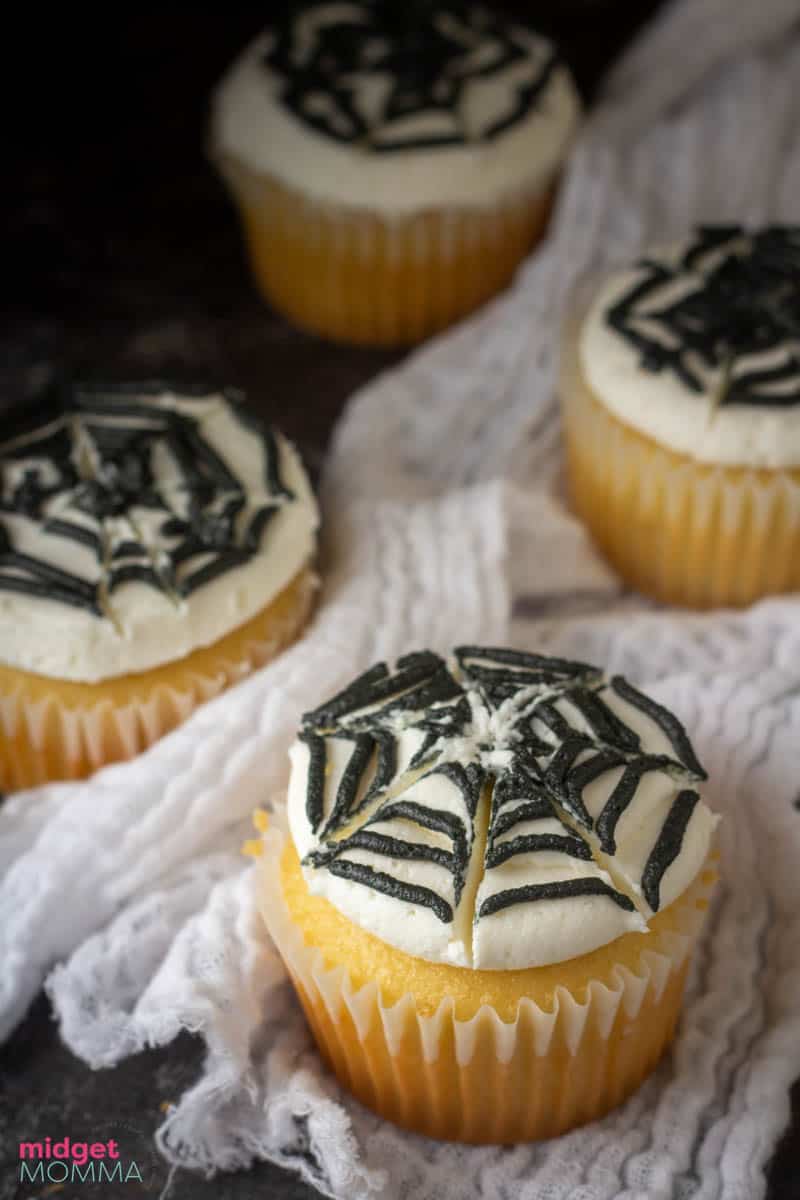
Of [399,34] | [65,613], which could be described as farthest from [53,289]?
[65,613]

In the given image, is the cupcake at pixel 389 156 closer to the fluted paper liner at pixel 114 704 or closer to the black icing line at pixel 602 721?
the fluted paper liner at pixel 114 704

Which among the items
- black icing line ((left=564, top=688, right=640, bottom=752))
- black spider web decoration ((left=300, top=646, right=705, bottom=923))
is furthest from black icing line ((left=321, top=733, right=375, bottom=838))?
black icing line ((left=564, top=688, right=640, bottom=752))

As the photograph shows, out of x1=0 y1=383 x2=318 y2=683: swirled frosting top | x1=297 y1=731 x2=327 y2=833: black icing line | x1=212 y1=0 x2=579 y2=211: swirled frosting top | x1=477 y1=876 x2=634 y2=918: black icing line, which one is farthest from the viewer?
x1=212 y1=0 x2=579 y2=211: swirled frosting top

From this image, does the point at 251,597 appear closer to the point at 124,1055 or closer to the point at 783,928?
the point at 124,1055

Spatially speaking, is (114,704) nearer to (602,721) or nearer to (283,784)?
(283,784)

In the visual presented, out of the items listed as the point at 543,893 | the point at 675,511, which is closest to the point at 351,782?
the point at 543,893

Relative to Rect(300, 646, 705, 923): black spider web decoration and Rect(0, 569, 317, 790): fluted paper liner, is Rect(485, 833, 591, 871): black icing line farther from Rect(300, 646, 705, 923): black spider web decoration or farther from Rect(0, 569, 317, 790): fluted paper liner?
Rect(0, 569, 317, 790): fluted paper liner

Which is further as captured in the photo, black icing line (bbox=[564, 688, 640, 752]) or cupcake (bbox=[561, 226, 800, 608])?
cupcake (bbox=[561, 226, 800, 608])
